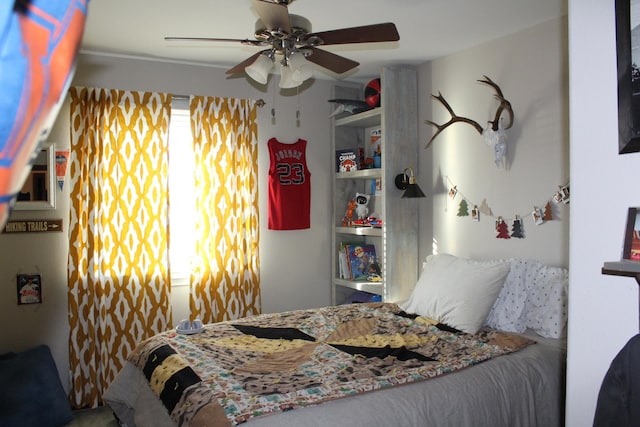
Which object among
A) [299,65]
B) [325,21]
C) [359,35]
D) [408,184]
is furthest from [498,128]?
[299,65]

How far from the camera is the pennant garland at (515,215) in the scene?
2880mm

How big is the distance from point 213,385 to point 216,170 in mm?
2238

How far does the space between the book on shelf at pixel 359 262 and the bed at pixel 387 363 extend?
0.98 meters

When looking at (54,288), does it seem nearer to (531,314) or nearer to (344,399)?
(344,399)

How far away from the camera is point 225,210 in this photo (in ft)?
13.0

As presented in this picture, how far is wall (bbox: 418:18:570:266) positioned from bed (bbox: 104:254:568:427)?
290 mm

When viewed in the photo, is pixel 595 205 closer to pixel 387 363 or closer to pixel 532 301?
pixel 387 363

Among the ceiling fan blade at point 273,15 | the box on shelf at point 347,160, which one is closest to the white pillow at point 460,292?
the box on shelf at point 347,160

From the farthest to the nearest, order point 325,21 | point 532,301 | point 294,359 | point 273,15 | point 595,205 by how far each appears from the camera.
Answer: point 325,21 < point 532,301 < point 294,359 < point 273,15 < point 595,205

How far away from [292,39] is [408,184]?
187 cm

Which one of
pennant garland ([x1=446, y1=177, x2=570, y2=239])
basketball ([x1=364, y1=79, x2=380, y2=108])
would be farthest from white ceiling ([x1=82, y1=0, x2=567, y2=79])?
pennant garland ([x1=446, y1=177, x2=570, y2=239])

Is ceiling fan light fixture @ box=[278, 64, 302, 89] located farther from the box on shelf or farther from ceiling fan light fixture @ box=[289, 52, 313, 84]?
the box on shelf

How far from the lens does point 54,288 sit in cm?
349

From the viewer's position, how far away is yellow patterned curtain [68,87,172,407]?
350 centimetres
